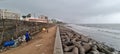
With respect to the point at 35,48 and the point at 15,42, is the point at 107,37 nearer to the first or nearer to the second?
the point at 15,42

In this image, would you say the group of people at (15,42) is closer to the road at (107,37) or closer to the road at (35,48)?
the road at (35,48)

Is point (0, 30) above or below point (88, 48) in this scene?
above

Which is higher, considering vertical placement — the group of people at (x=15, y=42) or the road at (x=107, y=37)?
the group of people at (x=15, y=42)

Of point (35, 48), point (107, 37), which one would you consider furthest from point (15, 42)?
point (107, 37)

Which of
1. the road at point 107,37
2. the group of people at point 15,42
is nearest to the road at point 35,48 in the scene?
the group of people at point 15,42

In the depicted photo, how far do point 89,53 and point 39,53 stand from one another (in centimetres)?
424

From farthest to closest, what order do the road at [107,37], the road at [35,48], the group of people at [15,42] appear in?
the road at [107,37]
the group of people at [15,42]
the road at [35,48]

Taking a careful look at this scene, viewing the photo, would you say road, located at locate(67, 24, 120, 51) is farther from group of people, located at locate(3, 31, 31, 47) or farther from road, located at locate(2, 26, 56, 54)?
group of people, located at locate(3, 31, 31, 47)

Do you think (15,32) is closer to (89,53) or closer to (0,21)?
(0,21)

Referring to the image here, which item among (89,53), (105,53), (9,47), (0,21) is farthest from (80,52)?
(0,21)

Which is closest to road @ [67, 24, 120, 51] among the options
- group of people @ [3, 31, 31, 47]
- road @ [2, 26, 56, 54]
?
road @ [2, 26, 56, 54]

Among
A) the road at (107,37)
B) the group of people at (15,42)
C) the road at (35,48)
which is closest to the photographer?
the road at (35,48)

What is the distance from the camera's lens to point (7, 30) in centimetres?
1673

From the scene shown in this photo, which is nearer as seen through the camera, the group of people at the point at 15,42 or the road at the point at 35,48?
the road at the point at 35,48
